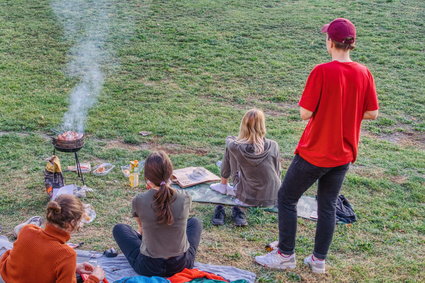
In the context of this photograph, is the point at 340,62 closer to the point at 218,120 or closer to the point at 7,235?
the point at 7,235

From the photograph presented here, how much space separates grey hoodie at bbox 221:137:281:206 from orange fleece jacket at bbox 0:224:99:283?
7.98 ft

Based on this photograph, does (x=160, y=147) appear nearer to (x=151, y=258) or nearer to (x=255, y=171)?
(x=255, y=171)

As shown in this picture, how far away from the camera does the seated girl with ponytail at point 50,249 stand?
3.20 metres

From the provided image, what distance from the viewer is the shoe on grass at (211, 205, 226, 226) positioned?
199 inches

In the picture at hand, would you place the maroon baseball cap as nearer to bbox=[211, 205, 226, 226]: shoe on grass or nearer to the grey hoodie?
the grey hoodie

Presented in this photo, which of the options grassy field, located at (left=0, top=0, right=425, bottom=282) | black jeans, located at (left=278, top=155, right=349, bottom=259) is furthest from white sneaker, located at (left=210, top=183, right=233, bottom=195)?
black jeans, located at (left=278, top=155, right=349, bottom=259)

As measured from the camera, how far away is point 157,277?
3.72m

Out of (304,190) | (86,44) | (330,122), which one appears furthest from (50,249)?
(86,44)

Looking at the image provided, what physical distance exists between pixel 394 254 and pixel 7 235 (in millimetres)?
3657

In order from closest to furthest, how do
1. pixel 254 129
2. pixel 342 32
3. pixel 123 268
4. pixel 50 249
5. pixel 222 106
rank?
pixel 50 249 → pixel 342 32 → pixel 123 268 → pixel 254 129 → pixel 222 106

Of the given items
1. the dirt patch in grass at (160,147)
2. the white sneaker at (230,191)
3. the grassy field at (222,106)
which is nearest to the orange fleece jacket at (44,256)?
the grassy field at (222,106)

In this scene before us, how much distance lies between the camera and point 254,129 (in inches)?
206

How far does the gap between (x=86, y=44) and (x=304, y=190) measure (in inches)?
392

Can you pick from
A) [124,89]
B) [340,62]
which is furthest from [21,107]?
[340,62]
